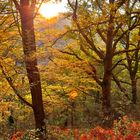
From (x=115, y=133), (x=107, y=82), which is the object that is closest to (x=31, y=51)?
(x=107, y=82)

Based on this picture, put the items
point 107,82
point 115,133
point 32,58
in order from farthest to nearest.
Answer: point 107,82 → point 32,58 → point 115,133

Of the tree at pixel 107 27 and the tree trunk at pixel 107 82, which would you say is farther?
the tree trunk at pixel 107 82

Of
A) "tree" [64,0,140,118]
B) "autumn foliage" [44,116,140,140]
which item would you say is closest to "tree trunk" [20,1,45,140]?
"tree" [64,0,140,118]

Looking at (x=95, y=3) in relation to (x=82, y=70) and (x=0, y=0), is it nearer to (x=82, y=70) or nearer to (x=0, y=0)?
(x=82, y=70)

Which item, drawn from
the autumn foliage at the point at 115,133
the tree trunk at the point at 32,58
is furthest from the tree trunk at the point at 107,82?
the autumn foliage at the point at 115,133

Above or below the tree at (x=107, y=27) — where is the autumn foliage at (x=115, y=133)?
below

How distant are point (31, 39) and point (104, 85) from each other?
196 inches

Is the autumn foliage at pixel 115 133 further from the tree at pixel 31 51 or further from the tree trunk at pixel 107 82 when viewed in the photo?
the tree trunk at pixel 107 82

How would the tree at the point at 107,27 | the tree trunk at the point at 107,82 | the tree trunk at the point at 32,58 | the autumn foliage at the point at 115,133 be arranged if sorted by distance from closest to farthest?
the autumn foliage at the point at 115,133, the tree trunk at the point at 32,58, the tree at the point at 107,27, the tree trunk at the point at 107,82

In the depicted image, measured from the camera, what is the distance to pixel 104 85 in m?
14.2

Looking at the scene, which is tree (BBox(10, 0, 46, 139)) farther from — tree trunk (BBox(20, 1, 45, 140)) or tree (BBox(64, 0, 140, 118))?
tree (BBox(64, 0, 140, 118))

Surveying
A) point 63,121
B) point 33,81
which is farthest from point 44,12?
point 63,121

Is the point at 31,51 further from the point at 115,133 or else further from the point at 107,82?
the point at 115,133

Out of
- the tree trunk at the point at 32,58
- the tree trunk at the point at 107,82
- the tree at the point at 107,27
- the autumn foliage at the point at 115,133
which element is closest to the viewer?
the autumn foliage at the point at 115,133
